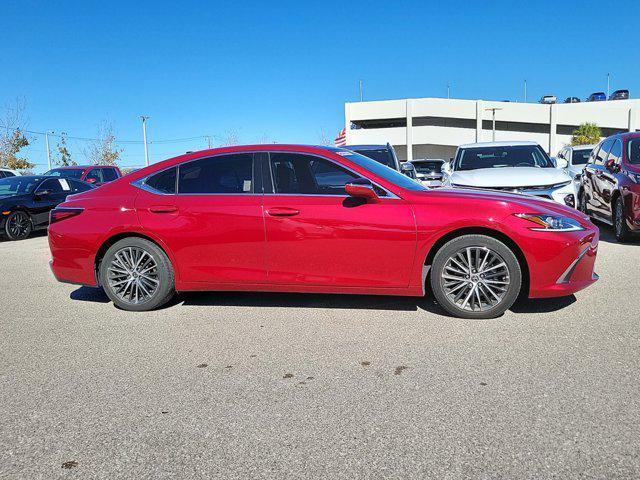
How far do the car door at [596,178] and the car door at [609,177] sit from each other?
0.10 meters

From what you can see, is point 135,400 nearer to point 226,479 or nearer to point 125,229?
point 226,479

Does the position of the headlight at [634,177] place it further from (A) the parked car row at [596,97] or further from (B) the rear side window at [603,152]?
(A) the parked car row at [596,97]

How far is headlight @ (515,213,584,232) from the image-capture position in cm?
458

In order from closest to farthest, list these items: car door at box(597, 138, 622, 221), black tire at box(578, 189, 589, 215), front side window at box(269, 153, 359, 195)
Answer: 1. front side window at box(269, 153, 359, 195)
2. car door at box(597, 138, 622, 221)
3. black tire at box(578, 189, 589, 215)

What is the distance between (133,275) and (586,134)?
7072cm

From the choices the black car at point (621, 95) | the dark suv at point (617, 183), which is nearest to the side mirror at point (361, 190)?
the dark suv at point (617, 183)

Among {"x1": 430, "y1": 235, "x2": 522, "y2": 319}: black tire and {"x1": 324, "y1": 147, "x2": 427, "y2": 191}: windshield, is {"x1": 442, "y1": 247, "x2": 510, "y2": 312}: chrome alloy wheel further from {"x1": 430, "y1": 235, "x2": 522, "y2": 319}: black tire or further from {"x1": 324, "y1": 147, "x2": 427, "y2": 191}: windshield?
{"x1": 324, "y1": 147, "x2": 427, "y2": 191}: windshield

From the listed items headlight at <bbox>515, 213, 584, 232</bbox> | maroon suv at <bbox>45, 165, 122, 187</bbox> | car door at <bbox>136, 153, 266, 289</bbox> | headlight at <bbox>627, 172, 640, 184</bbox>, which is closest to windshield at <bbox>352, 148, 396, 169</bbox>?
headlight at <bbox>627, 172, 640, 184</bbox>

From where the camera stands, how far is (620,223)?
8539 mm

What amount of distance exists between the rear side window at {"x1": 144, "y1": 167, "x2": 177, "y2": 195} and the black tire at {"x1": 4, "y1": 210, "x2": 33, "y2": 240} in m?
8.09

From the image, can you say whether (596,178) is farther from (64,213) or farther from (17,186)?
(17,186)

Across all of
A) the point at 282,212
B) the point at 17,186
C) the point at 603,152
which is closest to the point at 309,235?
the point at 282,212

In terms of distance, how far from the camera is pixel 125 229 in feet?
17.1

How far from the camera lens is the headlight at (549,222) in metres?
4.58
